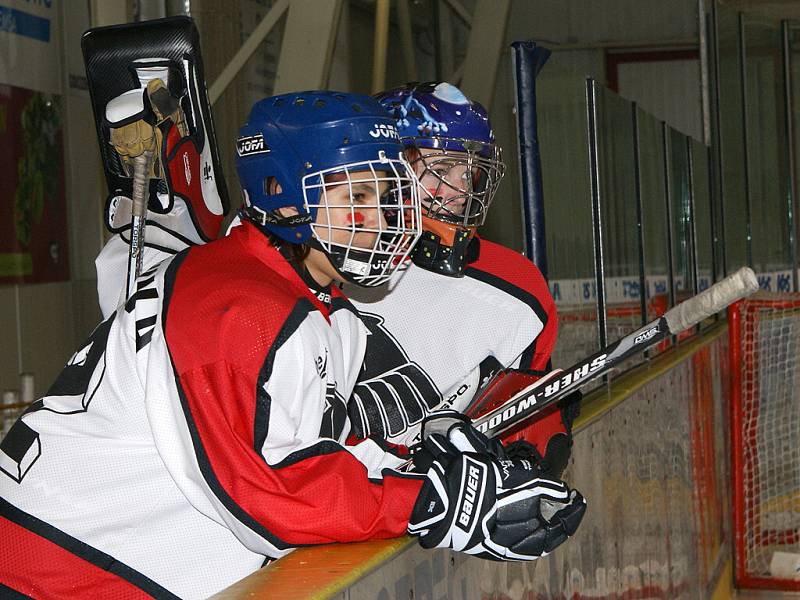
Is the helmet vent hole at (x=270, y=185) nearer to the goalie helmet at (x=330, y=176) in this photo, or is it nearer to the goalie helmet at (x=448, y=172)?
the goalie helmet at (x=330, y=176)

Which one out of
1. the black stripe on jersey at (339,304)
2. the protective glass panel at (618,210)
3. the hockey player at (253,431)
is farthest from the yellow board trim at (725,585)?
the hockey player at (253,431)

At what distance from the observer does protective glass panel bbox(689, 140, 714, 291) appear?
503cm

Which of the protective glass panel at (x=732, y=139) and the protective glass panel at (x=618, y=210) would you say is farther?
the protective glass panel at (x=732, y=139)

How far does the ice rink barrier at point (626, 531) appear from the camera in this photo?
4.13ft

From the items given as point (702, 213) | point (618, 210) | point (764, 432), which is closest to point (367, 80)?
point (702, 213)

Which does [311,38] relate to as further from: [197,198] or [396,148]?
[396,148]

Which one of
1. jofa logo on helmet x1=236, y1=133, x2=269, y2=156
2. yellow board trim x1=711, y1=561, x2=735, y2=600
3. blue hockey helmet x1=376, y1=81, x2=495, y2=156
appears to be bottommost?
yellow board trim x1=711, y1=561, x2=735, y2=600

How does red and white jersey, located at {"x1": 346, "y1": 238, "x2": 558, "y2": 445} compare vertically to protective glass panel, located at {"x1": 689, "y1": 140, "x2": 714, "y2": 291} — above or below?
below

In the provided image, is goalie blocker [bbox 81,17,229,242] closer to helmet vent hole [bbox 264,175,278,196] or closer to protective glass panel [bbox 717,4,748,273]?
helmet vent hole [bbox 264,175,278,196]

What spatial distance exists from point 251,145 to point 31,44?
279 cm

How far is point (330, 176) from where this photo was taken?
1453 millimetres

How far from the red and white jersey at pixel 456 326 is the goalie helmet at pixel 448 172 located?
0.13 m

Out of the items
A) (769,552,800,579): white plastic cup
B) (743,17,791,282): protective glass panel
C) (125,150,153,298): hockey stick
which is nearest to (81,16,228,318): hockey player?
(125,150,153,298): hockey stick

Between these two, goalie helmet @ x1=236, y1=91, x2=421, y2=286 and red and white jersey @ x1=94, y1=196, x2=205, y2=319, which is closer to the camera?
goalie helmet @ x1=236, y1=91, x2=421, y2=286
